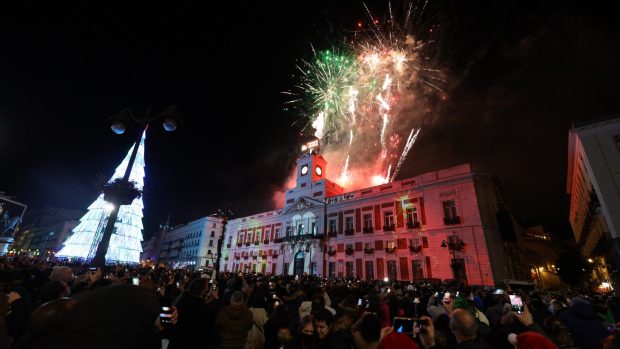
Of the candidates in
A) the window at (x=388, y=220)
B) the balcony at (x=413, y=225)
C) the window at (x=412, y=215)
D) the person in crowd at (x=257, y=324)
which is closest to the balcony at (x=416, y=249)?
the balcony at (x=413, y=225)

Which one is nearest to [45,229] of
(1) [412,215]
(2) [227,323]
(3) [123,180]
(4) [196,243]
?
→ (4) [196,243]

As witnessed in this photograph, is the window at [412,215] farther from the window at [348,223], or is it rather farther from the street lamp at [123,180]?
the street lamp at [123,180]

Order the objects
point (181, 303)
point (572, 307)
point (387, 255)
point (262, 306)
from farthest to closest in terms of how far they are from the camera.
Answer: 1. point (387, 255)
2. point (262, 306)
3. point (572, 307)
4. point (181, 303)

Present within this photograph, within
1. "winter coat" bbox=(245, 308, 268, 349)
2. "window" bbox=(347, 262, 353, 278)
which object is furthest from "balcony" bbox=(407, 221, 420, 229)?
"winter coat" bbox=(245, 308, 268, 349)

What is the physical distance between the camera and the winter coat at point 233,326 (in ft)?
12.4

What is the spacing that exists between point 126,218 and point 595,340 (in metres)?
33.7

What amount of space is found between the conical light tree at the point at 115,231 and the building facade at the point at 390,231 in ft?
67.2

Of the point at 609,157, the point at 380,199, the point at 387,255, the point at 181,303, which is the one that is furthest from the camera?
the point at 380,199

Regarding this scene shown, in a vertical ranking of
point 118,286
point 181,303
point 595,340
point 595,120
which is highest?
point 595,120

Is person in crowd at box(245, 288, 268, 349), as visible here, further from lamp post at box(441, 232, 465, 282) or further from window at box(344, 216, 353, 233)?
window at box(344, 216, 353, 233)

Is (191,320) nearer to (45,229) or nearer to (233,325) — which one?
(233,325)

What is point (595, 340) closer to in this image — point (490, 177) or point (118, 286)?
point (118, 286)

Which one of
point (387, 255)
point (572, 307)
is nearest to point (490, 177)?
point (387, 255)

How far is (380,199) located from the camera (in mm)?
33844
